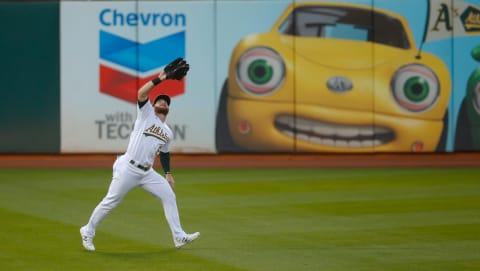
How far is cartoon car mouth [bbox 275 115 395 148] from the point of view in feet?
81.5

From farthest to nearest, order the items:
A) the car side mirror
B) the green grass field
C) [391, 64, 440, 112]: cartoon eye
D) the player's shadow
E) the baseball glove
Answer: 1. the car side mirror
2. [391, 64, 440, 112]: cartoon eye
3. the player's shadow
4. the baseball glove
5. the green grass field

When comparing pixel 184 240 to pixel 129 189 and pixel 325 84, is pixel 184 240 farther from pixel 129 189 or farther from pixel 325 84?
pixel 325 84

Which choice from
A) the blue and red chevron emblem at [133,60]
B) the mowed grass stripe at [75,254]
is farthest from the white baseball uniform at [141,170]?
the blue and red chevron emblem at [133,60]

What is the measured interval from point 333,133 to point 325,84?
1136mm

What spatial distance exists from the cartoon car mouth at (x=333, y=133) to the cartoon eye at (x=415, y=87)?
0.79 m

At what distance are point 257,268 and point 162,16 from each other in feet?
46.5

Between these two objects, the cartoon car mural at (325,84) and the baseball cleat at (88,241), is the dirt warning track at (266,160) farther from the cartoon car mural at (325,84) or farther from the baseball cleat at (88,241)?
the baseball cleat at (88,241)

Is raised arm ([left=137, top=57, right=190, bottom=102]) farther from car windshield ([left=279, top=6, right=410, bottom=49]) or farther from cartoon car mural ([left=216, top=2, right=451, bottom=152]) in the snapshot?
car windshield ([left=279, top=6, right=410, bottom=49])

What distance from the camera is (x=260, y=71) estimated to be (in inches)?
974

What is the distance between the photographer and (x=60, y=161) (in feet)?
80.4

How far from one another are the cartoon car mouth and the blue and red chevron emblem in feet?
8.31

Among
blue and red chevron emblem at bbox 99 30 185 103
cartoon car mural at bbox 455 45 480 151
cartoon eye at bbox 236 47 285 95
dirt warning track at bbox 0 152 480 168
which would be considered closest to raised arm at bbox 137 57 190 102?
dirt warning track at bbox 0 152 480 168

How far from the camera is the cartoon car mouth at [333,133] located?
24844 mm

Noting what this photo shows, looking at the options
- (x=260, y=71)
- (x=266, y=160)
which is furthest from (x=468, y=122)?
(x=260, y=71)
